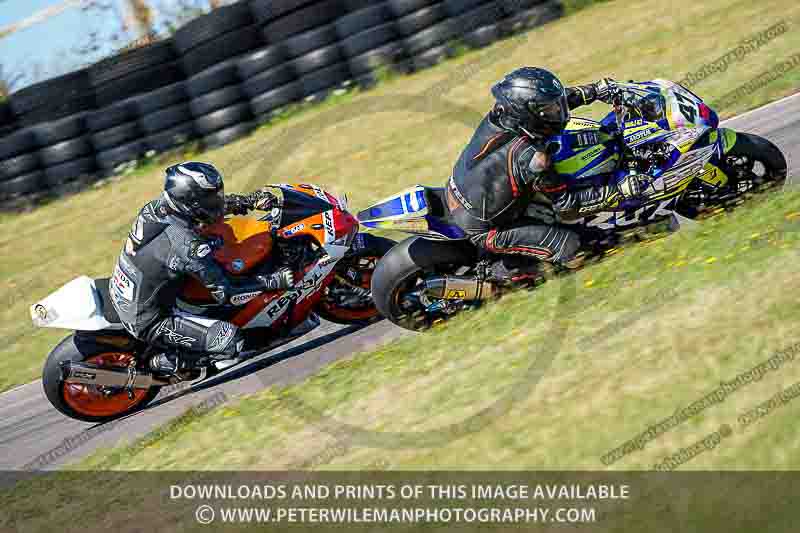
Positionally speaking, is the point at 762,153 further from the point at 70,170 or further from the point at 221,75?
the point at 70,170

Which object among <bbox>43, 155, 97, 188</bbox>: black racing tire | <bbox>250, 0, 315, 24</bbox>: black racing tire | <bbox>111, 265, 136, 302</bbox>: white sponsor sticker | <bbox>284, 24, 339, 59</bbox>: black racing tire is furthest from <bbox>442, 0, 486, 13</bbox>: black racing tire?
<bbox>111, 265, 136, 302</bbox>: white sponsor sticker

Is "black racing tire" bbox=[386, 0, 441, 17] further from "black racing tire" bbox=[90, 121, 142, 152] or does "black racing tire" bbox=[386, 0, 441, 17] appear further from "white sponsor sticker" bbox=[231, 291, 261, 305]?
"white sponsor sticker" bbox=[231, 291, 261, 305]

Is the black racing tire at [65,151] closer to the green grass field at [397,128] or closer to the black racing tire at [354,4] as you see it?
the green grass field at [397,128]

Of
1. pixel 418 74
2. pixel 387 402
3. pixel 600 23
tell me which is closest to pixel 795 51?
pixel 600 23

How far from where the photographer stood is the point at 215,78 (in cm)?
1382

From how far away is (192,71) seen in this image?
46.8 feet

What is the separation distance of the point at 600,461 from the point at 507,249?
270cm

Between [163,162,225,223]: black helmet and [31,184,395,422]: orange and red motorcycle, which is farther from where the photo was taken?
[31,184,395,422]: orange and red motorcycle

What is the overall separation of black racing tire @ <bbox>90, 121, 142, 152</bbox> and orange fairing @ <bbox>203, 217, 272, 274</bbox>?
26.3 feet

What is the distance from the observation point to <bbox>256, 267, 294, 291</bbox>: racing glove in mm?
7277

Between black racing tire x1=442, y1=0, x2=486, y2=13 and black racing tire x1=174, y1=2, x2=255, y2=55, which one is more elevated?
black racing tire x1=174, y1=2, x2=255, y2=55

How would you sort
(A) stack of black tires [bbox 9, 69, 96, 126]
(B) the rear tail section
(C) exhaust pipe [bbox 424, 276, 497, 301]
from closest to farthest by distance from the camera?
(B) the rear tail section → (C) exhaust pipe [bbox 424, 276, 497, 301] → (A) stack of black tires [bbox 9, 69, 96, 126]

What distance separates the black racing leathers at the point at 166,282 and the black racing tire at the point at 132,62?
26.7 ft

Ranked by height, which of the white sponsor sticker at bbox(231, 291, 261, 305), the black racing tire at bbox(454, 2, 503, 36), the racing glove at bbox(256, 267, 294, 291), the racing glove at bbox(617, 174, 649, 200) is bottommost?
the white sponsor sticker at bbox(231, 291, 261, 305)
